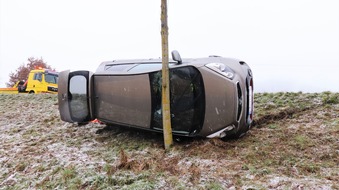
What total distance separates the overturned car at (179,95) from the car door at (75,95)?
0.06 ft

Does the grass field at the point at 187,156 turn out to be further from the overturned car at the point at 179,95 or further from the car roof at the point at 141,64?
the car roof at the point at 141,64

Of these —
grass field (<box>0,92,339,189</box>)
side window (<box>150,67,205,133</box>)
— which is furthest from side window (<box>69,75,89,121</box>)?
side window (<box>150,67,205,133</box>)

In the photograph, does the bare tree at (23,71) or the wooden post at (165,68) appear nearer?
the wooden post at (165,68)

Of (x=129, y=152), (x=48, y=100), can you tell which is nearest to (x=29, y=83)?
(x=48, y=100)

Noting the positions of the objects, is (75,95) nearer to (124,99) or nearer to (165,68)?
(124,99)

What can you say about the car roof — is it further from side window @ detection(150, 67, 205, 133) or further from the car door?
the car door

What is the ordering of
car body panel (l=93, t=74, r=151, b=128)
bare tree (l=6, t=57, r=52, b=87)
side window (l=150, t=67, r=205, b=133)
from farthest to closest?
bare tree (l=6, t=57, r=52, b=87) < car body panel (l=93, t=74, r=151, b=128) < side window (l=150, t=67, r=205, b=133)

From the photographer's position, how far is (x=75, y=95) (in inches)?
224

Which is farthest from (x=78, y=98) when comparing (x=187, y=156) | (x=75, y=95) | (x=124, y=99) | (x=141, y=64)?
(x=187, y=156)

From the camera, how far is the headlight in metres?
4.45

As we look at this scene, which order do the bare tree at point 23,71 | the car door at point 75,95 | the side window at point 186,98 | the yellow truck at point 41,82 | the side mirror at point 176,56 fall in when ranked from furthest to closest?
1. the bare tree at point 23,71
2. the yellow truck at point 41,82
3. the car door at point 75,95
4. the side mirror at point 176,56
5. the side window at point 186,98

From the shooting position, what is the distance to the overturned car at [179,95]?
4.44 meters

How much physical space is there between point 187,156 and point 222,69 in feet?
4.51

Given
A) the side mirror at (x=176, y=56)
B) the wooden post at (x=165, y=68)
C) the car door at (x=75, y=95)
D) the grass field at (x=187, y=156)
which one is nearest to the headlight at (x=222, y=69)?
the side mirror at (x=176, y=56)
